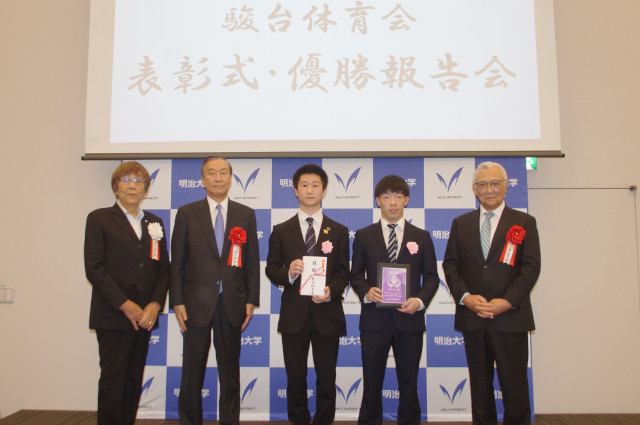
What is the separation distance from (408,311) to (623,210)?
2275mm

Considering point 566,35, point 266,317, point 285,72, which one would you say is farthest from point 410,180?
point 566,35

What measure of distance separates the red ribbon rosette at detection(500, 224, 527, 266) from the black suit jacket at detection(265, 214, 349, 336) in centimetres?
101

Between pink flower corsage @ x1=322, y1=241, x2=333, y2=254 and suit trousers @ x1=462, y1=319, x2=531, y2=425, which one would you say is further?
pink flower corsage @ x1=322, y1=241, x2=333, y2=254

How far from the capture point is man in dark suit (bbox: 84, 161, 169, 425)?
2637mm

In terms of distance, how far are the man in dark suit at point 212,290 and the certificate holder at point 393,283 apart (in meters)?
0.83

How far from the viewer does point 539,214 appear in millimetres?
3695

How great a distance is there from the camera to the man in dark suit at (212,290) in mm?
2764

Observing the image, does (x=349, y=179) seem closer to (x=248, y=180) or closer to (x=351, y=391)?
(x=248, y=180)

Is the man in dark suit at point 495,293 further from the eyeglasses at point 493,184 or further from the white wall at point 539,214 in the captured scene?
the white wall at point 539,214

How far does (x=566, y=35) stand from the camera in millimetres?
3768

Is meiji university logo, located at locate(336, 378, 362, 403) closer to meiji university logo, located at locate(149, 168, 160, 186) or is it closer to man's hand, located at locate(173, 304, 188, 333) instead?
man's hand, located at locate(173, 304, 188, 333)

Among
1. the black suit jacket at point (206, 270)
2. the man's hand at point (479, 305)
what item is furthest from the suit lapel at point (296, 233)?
the man's hand at point (479, 305)

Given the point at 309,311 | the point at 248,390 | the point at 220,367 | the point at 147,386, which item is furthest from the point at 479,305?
the point at 147,386

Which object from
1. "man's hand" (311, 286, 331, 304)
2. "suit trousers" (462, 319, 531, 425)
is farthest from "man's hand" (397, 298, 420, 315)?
"man's hand" (311, 286, 331, 304)
